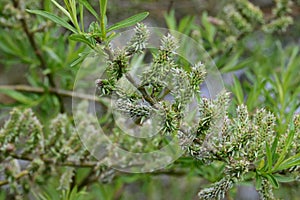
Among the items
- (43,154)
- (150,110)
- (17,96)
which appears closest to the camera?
(150,110)

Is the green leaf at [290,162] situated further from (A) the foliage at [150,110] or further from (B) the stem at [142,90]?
(B) the stem at [142,90]

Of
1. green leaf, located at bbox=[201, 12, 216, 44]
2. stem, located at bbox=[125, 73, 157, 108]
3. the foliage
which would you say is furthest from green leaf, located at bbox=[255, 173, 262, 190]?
green leaf, located at bbox=[201, 12, 216, 44]

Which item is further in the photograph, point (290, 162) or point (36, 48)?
point (36, 48)

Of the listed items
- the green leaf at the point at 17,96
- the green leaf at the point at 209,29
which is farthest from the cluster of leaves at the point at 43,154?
the green leaf at the point at 209,29

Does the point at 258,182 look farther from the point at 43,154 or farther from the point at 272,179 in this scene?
the point at 43,154

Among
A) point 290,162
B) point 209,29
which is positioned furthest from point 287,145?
point 209,29

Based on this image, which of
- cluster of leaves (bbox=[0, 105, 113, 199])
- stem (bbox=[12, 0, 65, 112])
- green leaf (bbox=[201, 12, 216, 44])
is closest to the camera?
cluster of leaves (bbox=[0, 105, 113, 199])

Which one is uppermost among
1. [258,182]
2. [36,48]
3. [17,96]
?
[36,48]

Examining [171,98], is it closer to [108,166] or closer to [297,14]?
[108,166]

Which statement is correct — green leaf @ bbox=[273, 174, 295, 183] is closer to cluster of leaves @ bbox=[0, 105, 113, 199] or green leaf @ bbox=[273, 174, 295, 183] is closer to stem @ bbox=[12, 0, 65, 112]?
cluster of leaves @ bbox=[0, 105, 113, 199]

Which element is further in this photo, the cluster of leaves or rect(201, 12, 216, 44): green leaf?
rect(201, 12, 216, 44): green leaf

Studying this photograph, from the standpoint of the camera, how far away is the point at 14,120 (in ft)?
2.51

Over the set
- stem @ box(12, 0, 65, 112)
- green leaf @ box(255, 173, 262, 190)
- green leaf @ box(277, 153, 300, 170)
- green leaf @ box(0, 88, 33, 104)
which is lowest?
green leaf @ box(255, 173, 262, 190)

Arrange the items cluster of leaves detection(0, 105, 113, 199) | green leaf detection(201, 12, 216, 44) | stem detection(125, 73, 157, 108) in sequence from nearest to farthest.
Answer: stem detection(125, 73, 157, 108) → cluster of leaves detection(0, 105, 113, 199) → green leaf detection(201, 12, 216, 44)
